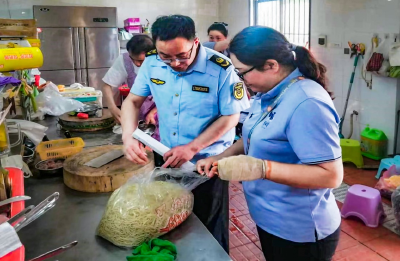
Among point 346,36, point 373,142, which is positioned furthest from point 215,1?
point 373,142

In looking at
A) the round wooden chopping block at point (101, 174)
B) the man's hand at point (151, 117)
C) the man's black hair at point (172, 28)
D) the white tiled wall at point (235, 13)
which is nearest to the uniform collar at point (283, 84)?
the man's black hair at point (172, 28)

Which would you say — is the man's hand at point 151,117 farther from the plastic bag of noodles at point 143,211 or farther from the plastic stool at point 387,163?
the plastic stool at point 387,163

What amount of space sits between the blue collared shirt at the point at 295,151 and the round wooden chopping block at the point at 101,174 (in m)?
0.54

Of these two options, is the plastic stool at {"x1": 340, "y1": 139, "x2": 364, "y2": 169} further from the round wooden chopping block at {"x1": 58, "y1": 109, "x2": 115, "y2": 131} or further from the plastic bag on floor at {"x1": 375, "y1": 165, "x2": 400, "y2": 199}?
the round wooden chopping block at {"x1": 58, "y1": 109, "x2": 115, "y2": 131}

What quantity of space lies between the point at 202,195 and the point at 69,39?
5.07 meters

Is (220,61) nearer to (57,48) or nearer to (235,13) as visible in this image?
(57,48)

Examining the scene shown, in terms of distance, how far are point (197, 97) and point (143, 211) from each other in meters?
0.85

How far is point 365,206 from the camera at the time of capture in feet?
10.2

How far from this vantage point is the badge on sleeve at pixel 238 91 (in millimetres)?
1991

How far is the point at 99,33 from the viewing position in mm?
6340

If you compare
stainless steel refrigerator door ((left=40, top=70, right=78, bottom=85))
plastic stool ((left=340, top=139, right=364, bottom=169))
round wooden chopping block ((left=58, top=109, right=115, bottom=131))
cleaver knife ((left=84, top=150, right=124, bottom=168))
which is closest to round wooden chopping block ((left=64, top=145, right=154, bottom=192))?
cleaver knife ((left=84, top=150, right=124, bottom=168))

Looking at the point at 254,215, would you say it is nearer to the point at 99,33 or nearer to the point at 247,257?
the point at 247,257

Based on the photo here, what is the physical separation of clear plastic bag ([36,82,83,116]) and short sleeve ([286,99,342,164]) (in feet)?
7.57

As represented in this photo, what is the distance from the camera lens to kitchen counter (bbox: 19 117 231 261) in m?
1.23
